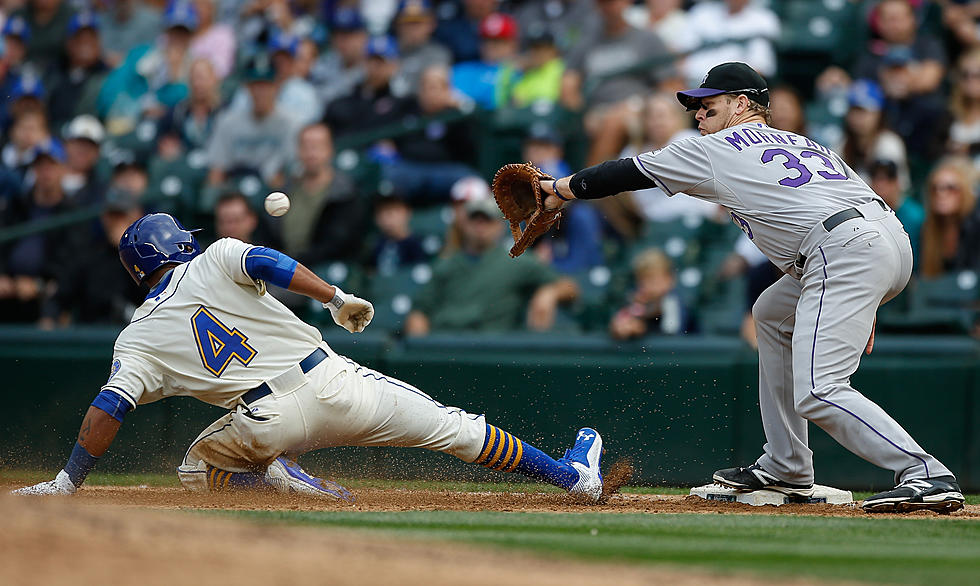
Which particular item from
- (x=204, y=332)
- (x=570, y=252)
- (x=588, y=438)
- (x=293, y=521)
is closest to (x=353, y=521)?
(x=293, y=521)

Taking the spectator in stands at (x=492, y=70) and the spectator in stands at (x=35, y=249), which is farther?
the spectator in stands at (x=492, y=70)

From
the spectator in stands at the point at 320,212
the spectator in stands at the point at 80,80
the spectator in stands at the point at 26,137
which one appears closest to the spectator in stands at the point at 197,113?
the spectator in stands at the point at 26,137

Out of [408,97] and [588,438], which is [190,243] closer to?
[588,438]

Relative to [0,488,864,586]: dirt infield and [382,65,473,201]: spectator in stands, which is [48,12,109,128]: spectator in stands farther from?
[0,488,864,586]: dirt infield

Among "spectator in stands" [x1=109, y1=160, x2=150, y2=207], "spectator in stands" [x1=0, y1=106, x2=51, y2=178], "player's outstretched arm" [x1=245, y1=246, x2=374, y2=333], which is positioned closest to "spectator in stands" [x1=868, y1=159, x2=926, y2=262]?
"player's outstretched arm" [x1=245, y1=246, x2=374, y2=333]

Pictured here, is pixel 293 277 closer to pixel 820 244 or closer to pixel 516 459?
pixel 516 459

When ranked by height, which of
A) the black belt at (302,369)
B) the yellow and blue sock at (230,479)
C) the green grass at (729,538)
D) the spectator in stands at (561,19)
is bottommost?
the yellow and blue sock at (230,479)

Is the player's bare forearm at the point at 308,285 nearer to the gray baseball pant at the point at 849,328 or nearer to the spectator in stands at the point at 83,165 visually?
the gray baseball pant at the point at 849,328
